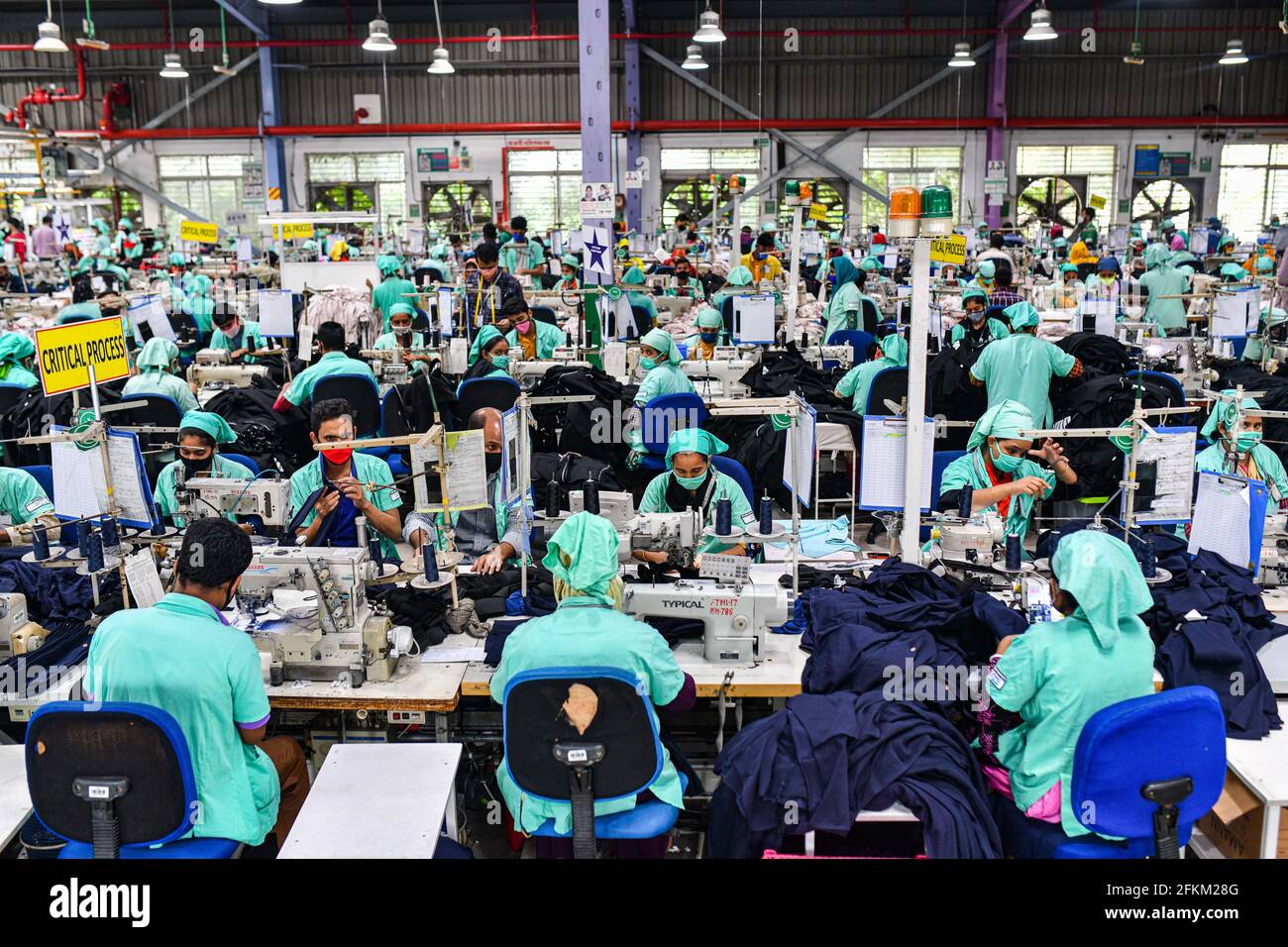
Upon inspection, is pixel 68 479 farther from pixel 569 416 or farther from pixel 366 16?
pixel 366 16

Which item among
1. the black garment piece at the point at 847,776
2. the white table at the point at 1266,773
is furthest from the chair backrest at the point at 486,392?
the white table at the point at 1266,773

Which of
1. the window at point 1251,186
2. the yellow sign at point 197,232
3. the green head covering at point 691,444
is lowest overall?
the green head covering at point 691,444

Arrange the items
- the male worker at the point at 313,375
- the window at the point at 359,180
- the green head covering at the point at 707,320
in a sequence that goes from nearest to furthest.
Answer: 1. the male worker at the point at 313,375
2. the green head covering at the point at 707,320
3. the window at the point at 359,180

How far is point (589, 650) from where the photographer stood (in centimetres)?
313

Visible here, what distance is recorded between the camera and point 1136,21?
64.1ft

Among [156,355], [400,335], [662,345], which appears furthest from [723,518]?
[400,335]

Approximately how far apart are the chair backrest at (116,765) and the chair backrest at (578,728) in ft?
2.65

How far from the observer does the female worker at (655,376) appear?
6.90 m

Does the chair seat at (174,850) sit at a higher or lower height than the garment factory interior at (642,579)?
lower

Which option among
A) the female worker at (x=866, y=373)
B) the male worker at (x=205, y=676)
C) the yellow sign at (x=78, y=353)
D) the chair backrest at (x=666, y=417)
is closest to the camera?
the male worker at (x=205, y=676)

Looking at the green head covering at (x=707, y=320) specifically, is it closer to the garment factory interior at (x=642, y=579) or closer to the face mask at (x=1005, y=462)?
the garment factory interior at (x=642, y=579)

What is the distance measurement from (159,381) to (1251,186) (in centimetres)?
2215

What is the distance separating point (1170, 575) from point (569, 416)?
3893mm

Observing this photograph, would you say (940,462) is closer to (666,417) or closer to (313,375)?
(666,417)
